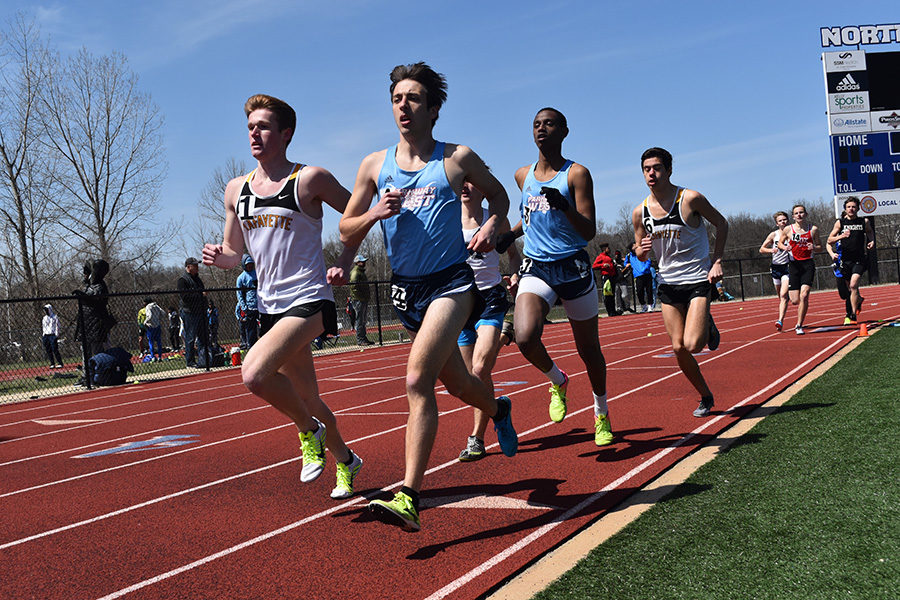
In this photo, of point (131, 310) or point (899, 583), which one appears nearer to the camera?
point (899, 583)

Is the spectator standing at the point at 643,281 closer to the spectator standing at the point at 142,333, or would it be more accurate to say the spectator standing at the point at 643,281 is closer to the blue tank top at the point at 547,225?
the spectator standing at the point at 142,333

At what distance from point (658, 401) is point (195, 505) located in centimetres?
454

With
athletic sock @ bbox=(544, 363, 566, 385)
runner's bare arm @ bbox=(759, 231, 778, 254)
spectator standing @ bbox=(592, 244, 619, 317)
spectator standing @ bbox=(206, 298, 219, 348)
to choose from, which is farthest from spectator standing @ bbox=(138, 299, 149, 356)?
athletic sock @ bbox=(544, 363, 566, 385)

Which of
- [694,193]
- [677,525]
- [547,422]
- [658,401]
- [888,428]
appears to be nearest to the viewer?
[677,525]

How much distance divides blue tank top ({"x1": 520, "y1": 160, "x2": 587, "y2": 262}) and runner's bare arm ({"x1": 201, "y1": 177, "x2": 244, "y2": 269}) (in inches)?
80.8

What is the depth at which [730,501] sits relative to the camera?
4.21 meters

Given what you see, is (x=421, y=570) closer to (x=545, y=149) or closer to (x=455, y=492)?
(x=455, y=492)

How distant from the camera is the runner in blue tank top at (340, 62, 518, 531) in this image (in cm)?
414

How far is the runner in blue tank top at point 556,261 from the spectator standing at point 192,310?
38.5 feet

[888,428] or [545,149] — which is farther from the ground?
[545,149]

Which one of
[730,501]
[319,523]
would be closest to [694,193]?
[730,501]

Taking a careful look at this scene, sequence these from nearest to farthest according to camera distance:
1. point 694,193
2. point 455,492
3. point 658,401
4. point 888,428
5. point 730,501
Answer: point 730,501
point 455,492
point 888,428
point 694,193
point 658,401

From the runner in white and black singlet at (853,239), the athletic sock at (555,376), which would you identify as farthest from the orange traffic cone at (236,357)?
the athletic sock at (555,376)

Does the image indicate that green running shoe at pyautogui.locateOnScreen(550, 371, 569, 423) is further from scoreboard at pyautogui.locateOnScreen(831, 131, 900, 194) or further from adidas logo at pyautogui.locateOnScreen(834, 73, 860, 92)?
adidas logo at pyautogui.locateOnScreen(834, 73, 860, 92)
